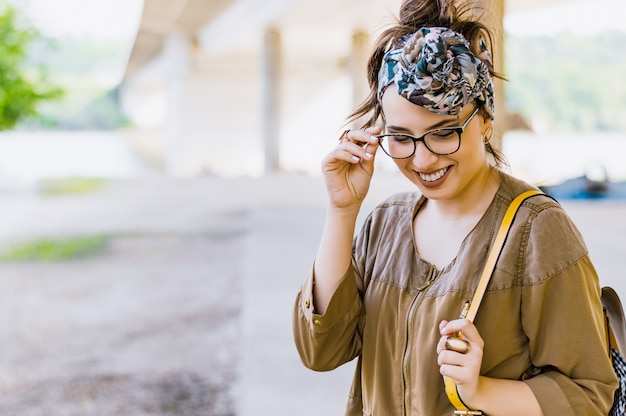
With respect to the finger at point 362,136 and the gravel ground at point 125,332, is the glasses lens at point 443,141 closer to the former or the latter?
the finger at point 362,136

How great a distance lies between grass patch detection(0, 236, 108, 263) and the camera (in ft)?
41.5

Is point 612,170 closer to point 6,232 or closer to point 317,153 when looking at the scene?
point 317,153

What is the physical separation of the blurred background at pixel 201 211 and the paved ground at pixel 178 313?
0.03 meters

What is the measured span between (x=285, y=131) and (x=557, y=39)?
3129cm

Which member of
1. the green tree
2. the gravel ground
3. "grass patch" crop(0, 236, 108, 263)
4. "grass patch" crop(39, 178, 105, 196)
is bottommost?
"grass patch" crop(39, 178, 105, 196)

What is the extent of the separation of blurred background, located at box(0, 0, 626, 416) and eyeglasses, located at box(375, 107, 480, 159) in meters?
0.26

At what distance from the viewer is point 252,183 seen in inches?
722

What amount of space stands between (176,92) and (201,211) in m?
19.2

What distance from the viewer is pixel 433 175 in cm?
151

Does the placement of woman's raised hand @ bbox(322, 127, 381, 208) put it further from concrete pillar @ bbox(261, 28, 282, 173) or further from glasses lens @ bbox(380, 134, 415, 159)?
concrete pillar @ bbox(261, 28, 282, 173)

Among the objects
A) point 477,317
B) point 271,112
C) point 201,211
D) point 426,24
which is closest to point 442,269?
point 477,317

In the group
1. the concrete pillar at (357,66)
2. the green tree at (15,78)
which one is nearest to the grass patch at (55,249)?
the green tree at (15,78)

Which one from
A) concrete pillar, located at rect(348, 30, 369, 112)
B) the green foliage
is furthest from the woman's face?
the green foliage

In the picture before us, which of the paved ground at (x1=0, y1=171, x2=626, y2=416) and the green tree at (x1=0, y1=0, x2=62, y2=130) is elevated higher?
the green tree at (x1=0, y1=0, x2=62, y2=130)
